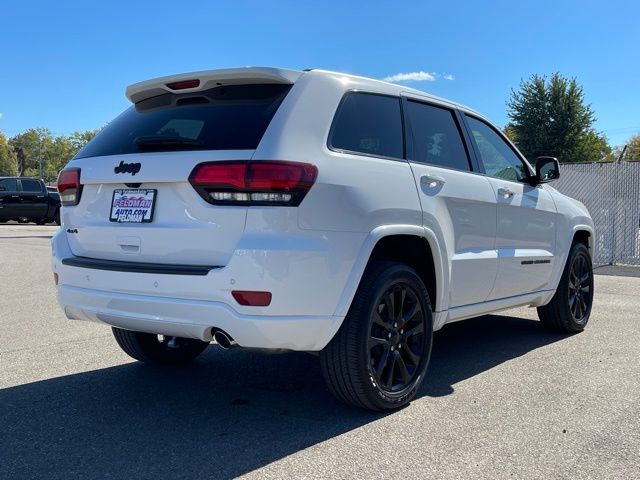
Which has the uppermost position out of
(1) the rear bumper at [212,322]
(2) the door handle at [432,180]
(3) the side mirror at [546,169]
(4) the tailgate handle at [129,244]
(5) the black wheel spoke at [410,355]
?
(3) the side mirror at [546,169]

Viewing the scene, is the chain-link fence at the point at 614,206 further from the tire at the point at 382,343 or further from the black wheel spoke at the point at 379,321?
the black wheel spoke at the point at 379,321

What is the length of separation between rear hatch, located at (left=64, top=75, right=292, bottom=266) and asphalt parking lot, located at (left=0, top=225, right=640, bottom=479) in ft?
3.13

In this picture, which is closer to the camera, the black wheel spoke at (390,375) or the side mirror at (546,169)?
the black wheel spoke at (390,375)

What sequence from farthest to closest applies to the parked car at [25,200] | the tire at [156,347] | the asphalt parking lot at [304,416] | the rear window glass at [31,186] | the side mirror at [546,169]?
the rear window glass at [31,186], the parked car at [25,200], the side mirror at [546,169], the tire at [156,347], the asphalt parking lot at [304,416]

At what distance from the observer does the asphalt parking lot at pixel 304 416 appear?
302cm

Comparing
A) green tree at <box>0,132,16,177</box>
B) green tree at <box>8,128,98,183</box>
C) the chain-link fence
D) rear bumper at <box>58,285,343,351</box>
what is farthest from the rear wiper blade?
green tree at <box>8,128,98,183</box>

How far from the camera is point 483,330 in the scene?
627cm

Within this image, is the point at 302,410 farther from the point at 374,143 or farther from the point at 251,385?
the point at 374,143

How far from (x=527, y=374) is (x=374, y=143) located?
6.89 ft

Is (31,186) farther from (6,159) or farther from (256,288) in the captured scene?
(6,159)

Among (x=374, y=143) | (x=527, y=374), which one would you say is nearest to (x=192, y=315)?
(x=374, y=143)

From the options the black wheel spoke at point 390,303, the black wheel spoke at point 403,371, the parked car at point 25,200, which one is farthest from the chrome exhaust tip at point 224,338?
the parked car at point 25,200

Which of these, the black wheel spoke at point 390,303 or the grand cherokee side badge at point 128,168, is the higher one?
the grand cherokee side badge at point 128,168

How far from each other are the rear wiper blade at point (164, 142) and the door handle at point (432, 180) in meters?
1.40
